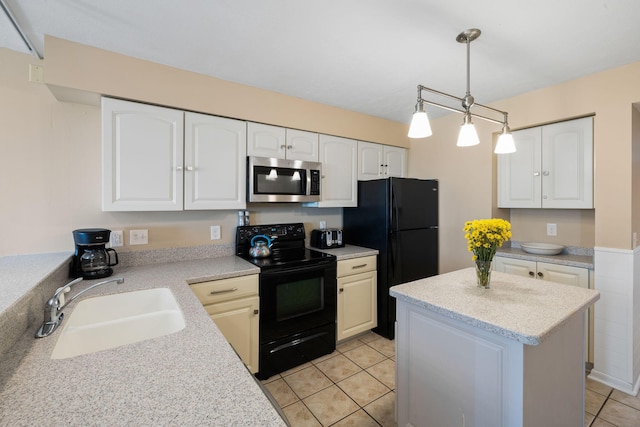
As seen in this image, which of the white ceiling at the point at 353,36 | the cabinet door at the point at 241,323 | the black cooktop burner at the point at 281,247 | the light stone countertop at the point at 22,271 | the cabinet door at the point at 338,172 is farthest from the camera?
the cabinet door at the point at 338,172

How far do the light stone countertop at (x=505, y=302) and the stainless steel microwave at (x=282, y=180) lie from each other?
4.40ft

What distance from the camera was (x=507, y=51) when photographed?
1.83 metres

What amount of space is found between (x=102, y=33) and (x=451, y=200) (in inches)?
125

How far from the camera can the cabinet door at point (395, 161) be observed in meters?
3.33

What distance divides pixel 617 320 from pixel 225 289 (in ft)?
9.10

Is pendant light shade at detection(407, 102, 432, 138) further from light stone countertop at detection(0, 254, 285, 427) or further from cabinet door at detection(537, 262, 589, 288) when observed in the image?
cabinet door at detection(537, 262, 589, 288)

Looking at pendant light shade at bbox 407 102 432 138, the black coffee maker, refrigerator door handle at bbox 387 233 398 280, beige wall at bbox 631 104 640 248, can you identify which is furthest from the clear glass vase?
the black coffee maker

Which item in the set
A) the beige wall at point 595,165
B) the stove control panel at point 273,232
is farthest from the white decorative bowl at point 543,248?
the stove control panel at point 273,232

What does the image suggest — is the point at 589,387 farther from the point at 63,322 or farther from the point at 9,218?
the point at 9,218

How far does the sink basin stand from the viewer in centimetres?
123

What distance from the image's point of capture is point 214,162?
224 cm

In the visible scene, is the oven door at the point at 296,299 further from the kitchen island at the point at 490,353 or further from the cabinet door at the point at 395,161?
the cabinet door at the point at 395,161

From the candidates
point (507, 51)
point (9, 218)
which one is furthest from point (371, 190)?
point (9, 218)

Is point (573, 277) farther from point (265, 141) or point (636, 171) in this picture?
point (265, 141)
